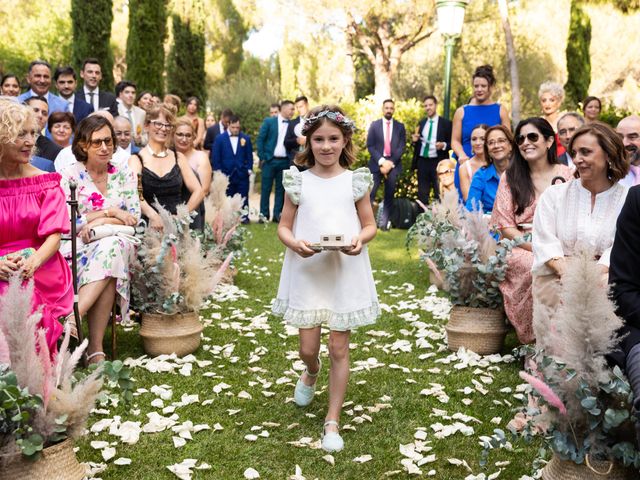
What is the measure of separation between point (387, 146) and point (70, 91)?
6.16m

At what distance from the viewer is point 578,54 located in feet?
59.4

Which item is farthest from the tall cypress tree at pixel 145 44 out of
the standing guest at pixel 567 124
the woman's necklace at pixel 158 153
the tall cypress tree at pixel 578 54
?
the standing guest at pixel 567 124

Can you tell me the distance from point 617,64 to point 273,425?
21.8m

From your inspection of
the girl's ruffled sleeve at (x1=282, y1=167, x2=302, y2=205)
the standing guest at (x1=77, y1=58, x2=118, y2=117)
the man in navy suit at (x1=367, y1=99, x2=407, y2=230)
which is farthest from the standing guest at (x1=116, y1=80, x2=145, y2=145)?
the girl's ruffled sleeve at (x1=282, y1=167, x2=302, y2=205)

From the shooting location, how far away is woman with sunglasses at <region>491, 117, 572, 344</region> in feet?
15.8

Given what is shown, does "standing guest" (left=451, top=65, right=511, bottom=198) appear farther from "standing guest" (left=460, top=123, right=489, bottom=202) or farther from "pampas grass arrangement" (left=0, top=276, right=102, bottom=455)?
"pampas grass arrangement" (left=0, top=276, right=102, bottom=455)

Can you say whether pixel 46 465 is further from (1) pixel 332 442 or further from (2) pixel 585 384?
(2) pixel 585 384

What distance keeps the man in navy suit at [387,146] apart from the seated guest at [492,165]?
6.21 metres

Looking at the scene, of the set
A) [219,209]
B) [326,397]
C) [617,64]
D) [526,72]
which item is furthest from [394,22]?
[326,397]

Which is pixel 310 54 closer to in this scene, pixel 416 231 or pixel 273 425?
pixel 416 231

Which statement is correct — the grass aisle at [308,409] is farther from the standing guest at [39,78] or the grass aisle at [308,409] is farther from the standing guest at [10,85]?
the standing guest at [10,85]

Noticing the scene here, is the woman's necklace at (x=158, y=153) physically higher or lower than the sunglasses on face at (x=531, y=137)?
lower

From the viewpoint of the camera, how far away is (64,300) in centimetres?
382

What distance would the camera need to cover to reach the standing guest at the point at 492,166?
589cm
